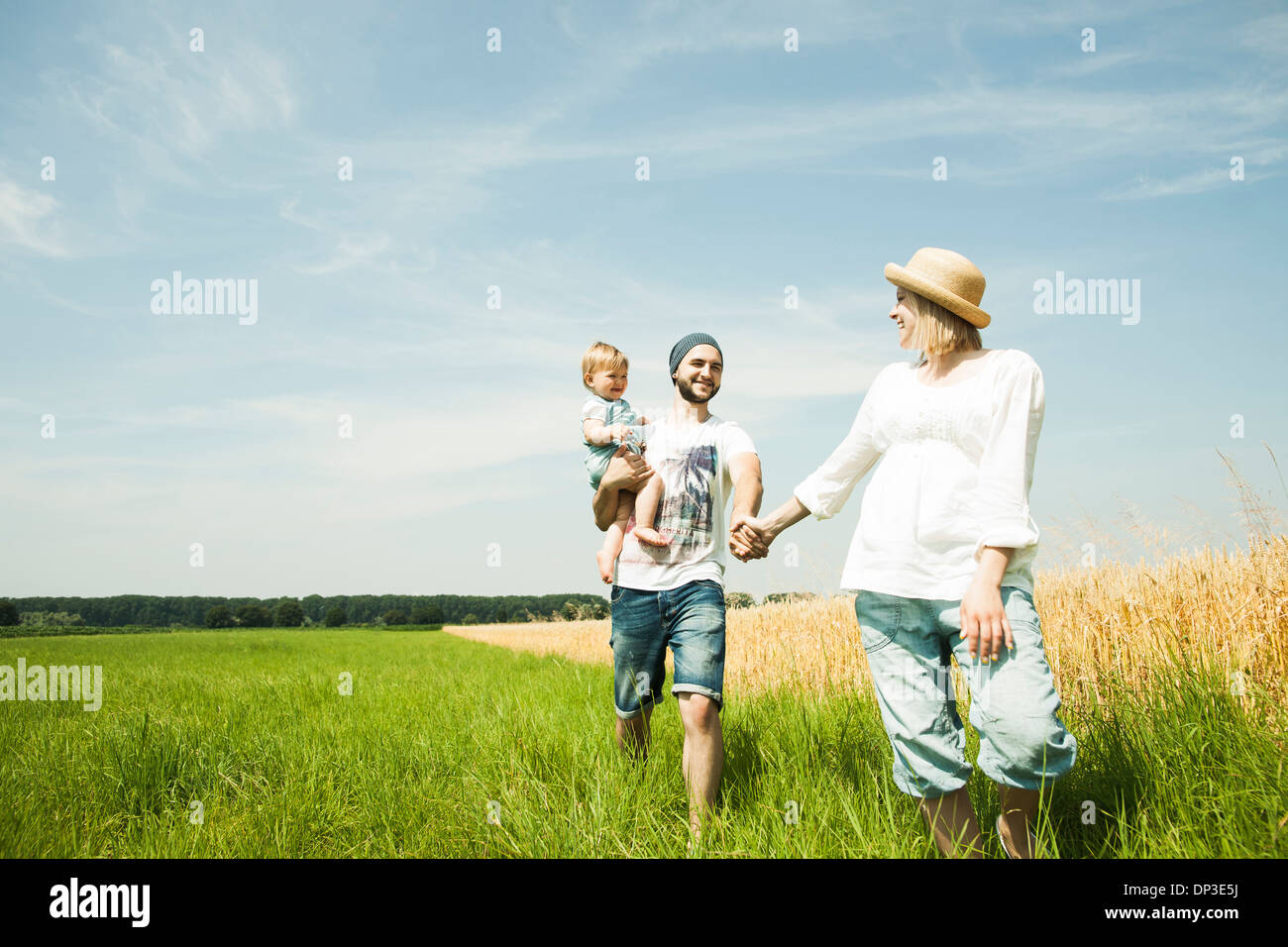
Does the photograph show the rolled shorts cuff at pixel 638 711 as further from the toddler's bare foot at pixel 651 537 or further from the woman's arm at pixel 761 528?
the woman's arm at pixel 761 528

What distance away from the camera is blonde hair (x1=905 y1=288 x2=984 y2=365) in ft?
8.75

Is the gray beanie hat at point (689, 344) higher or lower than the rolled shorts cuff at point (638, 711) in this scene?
higher

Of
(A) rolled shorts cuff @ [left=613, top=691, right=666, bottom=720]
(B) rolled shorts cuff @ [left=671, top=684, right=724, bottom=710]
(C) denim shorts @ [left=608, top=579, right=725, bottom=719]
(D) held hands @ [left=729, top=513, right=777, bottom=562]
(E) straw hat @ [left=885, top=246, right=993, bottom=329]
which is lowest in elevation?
(A) rolled shorts cuff @ [left=613, top=691, right=666, bottom=720]

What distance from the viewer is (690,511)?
3504 millimetres

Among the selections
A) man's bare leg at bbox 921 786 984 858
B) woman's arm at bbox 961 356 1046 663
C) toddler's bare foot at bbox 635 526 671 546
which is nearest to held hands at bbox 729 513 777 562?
toddler's bare foot at bbox 635 526 671 546

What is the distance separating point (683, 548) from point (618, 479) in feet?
1.64

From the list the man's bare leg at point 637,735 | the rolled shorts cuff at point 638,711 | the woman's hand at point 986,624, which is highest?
the woman's hand at point 986,624

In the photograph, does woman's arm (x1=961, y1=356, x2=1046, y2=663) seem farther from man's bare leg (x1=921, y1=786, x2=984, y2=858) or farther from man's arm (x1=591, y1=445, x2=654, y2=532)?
man's arm (x1=591, y1=445, x2=654, y2=532)

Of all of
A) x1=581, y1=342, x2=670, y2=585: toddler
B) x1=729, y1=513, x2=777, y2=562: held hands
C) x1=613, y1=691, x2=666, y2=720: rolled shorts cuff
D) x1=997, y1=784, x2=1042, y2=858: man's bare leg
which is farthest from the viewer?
x1=581, y1=342, x2=670, y2=585: toddler

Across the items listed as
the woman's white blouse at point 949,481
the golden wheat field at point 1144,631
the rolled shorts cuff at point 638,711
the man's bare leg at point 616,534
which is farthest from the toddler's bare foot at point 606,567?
the golden wheat field at point 1144,631

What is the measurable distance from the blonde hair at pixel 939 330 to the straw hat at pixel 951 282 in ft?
0.10

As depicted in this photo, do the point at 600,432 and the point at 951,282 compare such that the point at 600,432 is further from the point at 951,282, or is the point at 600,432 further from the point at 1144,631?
the point at 1144,631

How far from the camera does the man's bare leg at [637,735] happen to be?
3765mm

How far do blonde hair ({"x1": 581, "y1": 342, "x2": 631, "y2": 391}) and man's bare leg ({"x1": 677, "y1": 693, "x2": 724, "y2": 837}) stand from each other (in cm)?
203
